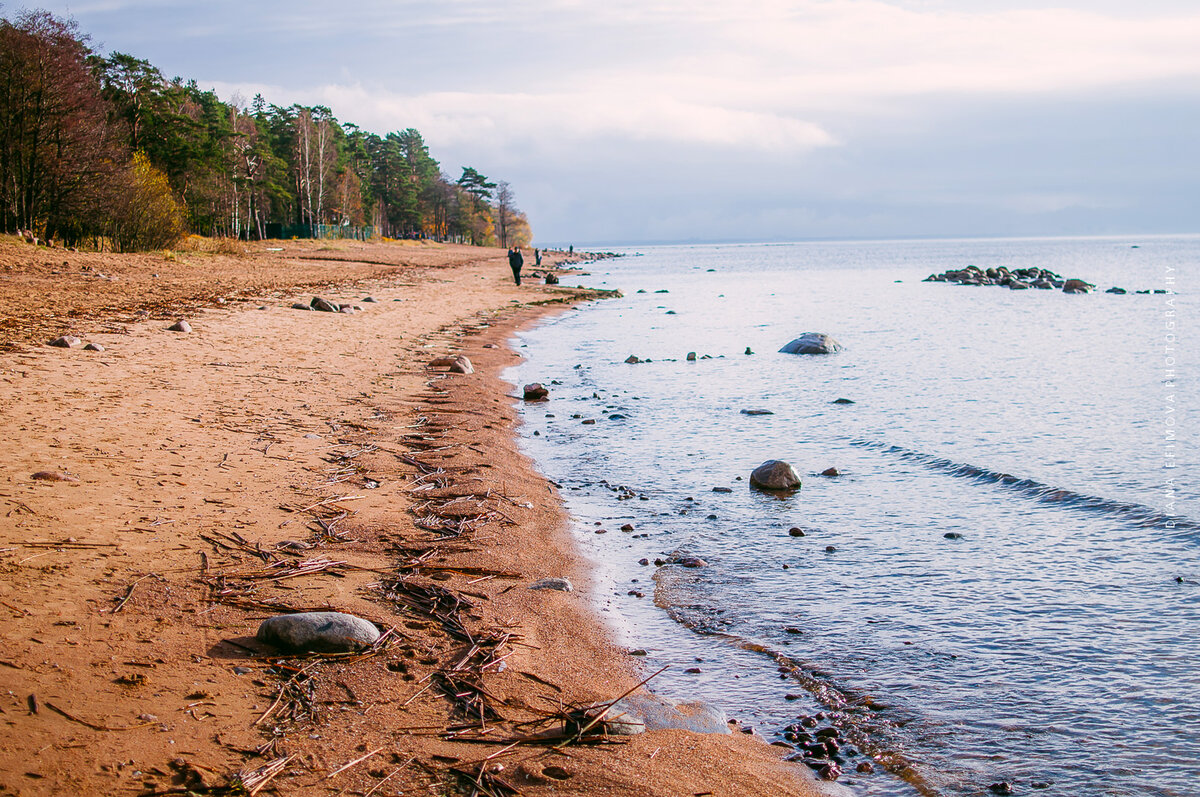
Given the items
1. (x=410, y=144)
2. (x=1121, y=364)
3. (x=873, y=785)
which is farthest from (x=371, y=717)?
(x=410, y=144)

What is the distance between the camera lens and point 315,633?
465 centimetres

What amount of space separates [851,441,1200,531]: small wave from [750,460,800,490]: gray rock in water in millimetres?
2522

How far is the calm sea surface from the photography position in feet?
15.5

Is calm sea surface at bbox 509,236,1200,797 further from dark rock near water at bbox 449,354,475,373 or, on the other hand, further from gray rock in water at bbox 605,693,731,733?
dark rock near water at bbox 449,354,475,373

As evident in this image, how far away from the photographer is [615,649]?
5613mm

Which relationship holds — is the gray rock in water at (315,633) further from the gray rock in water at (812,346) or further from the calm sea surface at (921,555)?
the gray rock in water at (812,346)

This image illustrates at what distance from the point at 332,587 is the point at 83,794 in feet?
8.14

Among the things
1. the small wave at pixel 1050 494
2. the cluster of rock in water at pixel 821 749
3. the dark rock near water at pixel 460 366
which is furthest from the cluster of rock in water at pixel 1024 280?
the cluster of rock in water at pixel 821 749

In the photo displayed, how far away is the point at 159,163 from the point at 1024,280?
61110mm

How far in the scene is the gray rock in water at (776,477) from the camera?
9.73m

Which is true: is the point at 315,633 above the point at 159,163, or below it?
below

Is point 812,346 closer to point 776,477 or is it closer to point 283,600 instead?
point 776,477

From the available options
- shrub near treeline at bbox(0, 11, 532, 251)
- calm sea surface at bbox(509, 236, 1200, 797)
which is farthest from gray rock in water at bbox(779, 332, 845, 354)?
shrub near treeline at bbox(0, 11, 532, 251)

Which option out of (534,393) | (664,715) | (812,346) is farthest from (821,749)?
(812,346)
